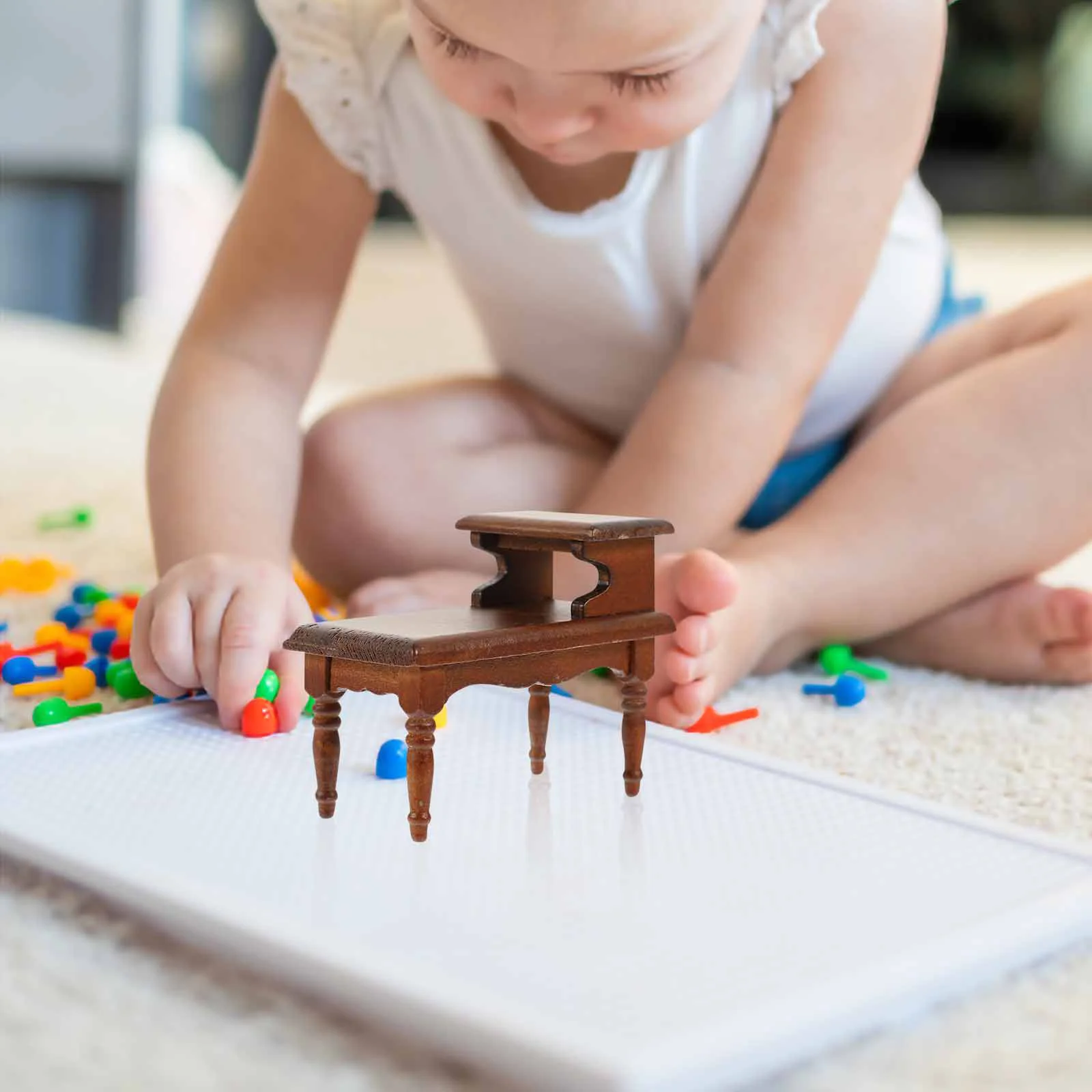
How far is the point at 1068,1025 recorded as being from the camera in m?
0.46

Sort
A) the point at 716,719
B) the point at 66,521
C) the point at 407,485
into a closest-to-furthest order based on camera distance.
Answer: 1. the point at 716,719
2. the point at 407,485
3. the point at 66,521

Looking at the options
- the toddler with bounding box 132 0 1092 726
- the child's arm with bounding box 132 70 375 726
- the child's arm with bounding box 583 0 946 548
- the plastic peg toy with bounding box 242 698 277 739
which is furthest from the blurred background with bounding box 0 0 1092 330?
the plastic peg toy with bounding box 242 698 277 739

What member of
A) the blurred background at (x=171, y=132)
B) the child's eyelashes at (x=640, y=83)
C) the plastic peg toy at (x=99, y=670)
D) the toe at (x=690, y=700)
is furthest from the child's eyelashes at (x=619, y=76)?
the blurred background at (x=171, y=132)

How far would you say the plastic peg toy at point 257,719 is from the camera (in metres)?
0.73

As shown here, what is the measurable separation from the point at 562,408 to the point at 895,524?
0.32 metres

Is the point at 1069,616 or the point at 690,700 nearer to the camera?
the point at 690,700

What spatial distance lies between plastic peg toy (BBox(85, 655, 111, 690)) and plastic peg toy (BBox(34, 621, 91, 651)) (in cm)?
4

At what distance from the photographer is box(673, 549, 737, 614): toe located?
29.9 inches

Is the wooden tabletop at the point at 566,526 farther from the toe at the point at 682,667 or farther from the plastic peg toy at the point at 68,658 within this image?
the plastic peg toy at the point at 68,658

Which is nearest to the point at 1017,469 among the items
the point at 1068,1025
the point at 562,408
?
the point at 562,408

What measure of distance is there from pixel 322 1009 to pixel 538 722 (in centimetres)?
22

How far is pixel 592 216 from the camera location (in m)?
1.00

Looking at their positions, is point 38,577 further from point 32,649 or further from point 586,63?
point 586,63

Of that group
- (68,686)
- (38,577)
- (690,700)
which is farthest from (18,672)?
(690,700)
